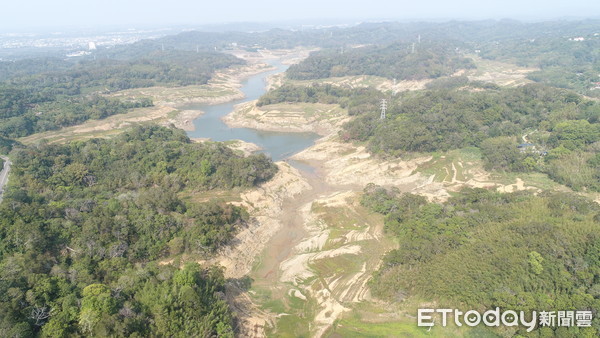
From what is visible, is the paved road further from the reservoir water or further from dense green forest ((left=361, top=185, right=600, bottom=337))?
dense green forest ((left=361, top=185, right=600, bottom=337))

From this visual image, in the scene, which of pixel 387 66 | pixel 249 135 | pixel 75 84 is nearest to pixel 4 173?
pixel 249 135

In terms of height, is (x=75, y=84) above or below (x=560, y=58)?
below

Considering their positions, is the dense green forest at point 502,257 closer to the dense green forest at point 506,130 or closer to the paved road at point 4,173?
the dense green forest at point 506,130

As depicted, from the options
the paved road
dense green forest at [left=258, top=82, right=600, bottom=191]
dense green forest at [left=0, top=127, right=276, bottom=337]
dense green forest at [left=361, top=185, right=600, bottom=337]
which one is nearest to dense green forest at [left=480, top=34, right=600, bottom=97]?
dense green forest at [left=258, top=82, right=600, bottom=191]

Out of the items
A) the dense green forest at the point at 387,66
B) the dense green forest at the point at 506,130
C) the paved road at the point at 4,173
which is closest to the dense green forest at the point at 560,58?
the dense green forest at the point at 387,66

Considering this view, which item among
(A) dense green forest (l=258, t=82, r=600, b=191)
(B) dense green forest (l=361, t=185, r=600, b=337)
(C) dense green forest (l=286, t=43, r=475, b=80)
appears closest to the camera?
(B) dense green forest (l=361, t=185, r=600, b=337)

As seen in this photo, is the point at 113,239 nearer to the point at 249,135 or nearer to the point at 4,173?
the point at 4,173
